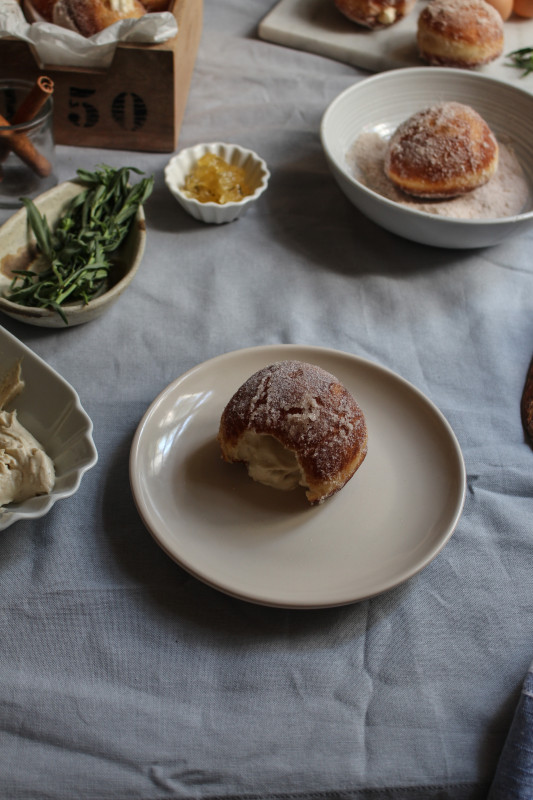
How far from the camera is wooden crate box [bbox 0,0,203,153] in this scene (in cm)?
131

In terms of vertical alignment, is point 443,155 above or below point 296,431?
above

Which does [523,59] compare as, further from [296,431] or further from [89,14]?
[296,431]

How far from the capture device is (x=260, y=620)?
2.64 ft

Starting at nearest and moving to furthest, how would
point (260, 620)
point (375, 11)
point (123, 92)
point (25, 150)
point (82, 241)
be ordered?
point (260, 620) < point (82, 241) < point (25, 150) < point (123, 92) < point (375, 11)

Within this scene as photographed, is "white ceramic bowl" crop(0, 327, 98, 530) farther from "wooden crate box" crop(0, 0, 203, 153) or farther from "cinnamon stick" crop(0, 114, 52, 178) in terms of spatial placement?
"wooden crate box" crop(0, 0, 203, 153)

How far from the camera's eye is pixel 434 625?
820 mm

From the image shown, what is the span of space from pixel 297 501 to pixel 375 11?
1432mm

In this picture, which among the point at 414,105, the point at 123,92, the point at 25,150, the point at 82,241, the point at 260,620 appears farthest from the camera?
the point at 414,105

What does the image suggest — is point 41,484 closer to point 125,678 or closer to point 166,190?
point 125,678

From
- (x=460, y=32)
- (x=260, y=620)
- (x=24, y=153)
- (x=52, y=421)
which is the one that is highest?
(x=460, y=32)

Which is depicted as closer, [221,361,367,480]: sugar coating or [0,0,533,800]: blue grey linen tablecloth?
[0,0,533,800]: blue grey linen tablecloth

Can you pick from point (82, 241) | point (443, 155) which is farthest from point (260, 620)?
point (443, 155)

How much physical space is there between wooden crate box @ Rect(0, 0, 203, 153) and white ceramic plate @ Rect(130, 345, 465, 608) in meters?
0.68

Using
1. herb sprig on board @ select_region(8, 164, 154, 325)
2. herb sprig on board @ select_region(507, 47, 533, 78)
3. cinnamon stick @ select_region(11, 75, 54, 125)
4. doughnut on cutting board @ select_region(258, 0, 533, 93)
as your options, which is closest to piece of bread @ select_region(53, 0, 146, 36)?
cinnamon stick @ select_region(11, 75, 54, 125)
